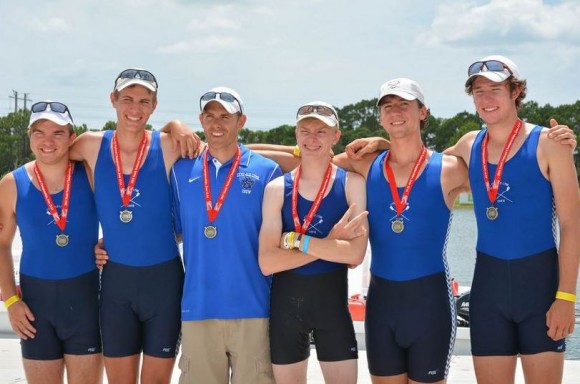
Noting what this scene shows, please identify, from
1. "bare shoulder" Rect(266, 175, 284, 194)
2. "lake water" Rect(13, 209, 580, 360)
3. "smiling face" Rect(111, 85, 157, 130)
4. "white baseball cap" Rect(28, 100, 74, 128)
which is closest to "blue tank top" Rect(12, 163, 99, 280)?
"white baseball cap" Rect(28, 100, 74, 128)

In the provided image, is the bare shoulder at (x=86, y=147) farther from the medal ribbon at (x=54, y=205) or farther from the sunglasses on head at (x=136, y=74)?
the sunglasses on head at (x=136, y=74)

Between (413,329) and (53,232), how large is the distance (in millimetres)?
2465

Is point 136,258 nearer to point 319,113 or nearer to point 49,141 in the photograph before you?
point 49,141

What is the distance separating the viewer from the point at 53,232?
503 cm

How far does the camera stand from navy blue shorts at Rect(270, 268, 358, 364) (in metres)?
4.63

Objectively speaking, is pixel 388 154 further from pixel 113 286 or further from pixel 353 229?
pixel 113 286

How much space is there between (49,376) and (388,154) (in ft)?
8.93

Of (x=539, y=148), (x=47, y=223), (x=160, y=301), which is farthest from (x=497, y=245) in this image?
(x=47, y=223)

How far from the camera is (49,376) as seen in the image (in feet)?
16.5

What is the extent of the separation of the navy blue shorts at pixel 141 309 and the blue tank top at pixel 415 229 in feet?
4.64

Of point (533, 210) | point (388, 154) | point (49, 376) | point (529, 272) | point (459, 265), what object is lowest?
point (459, 265)

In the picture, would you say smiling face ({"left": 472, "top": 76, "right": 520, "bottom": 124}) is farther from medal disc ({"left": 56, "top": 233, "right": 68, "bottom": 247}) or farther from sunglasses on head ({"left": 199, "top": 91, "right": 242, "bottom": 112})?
medal disc ({"left": 56, "top": 233, "right": 68, "bottom": 247})

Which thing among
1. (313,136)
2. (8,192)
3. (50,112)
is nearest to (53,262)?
(8,192)

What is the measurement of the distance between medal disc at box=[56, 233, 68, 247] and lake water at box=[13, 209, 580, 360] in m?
5.10
